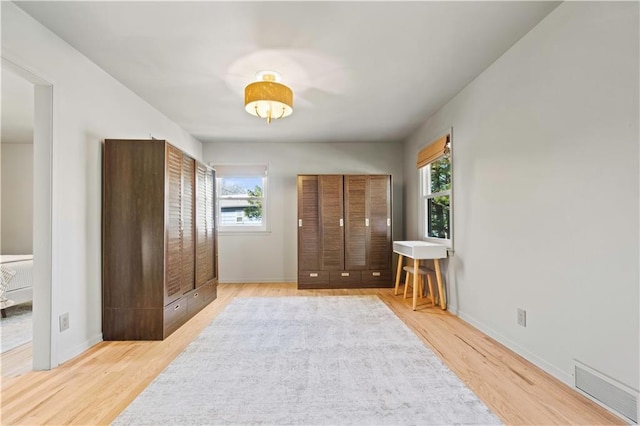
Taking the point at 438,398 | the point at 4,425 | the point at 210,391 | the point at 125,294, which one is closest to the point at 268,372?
the point at 210,391

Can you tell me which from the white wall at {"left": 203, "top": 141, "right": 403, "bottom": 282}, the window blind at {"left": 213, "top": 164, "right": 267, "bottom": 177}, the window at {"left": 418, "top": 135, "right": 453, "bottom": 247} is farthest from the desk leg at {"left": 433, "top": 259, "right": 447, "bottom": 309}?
the window blind at {"left": 213, "top": 164, "right": 267, "bottom": 177}

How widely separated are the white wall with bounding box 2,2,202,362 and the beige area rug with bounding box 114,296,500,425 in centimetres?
95

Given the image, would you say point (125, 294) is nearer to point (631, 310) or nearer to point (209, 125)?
point (209, 125)

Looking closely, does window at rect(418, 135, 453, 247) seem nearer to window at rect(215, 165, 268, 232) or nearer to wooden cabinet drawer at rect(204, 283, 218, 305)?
window at rect(215, 165, 268, 232)

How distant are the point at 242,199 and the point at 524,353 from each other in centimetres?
458

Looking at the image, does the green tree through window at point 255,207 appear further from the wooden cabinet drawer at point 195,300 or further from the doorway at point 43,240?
the doorway at point 43,240

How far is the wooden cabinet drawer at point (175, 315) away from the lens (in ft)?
9.33

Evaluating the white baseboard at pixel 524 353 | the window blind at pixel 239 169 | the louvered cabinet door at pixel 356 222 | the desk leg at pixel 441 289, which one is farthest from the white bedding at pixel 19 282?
the white baseboard at pixel 524 353

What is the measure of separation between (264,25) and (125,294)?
2.57 meters

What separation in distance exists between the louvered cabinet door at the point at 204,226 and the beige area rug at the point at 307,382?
912mm

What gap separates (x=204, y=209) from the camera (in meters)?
3.92

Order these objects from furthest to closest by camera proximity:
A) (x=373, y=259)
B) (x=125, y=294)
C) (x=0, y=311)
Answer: (x=373, y=259) < (x=0, y=311) < (x=125, y=294)

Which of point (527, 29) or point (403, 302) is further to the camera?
point (403, 302)

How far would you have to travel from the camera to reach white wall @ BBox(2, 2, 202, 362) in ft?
6.92
